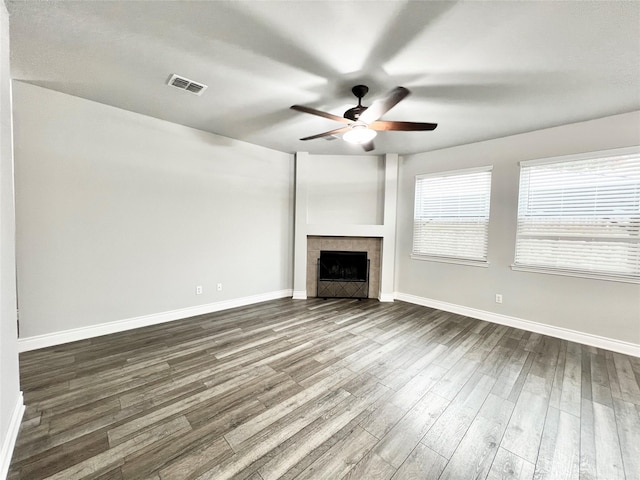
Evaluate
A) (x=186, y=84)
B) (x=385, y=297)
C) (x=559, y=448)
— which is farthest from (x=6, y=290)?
(x=385, y=297)

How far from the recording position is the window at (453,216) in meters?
3.86

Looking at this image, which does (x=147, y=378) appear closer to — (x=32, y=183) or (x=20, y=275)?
(x=20, y=275)

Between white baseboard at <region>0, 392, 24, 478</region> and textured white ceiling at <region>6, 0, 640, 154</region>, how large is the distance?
2.56m

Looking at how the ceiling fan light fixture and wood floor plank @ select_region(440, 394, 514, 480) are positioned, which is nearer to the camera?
wood floor plank @ select_region(440, 394, 514, 480)

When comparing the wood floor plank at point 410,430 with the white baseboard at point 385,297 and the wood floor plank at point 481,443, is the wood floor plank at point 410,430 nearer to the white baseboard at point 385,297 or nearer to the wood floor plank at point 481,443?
the wood floor plank at point 481,443

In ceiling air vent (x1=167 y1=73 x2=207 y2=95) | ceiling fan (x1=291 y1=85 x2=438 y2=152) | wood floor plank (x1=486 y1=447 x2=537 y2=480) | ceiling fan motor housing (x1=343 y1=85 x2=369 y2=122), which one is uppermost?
ceiling air vent (x1=167 y1=73 x2=207 y2=95)

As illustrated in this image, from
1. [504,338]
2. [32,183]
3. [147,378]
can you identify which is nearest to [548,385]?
[504,338]

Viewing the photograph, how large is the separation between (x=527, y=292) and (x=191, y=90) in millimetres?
4819

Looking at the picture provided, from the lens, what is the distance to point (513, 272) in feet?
11.7

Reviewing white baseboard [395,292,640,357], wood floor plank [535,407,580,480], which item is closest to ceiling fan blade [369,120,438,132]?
wood floor plank [535,407,580,480]

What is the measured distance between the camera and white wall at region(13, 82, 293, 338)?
2.55 meters

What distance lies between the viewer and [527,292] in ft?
11.3

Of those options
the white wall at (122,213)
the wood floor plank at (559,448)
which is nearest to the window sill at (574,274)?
the wood floor plank at (559,448)

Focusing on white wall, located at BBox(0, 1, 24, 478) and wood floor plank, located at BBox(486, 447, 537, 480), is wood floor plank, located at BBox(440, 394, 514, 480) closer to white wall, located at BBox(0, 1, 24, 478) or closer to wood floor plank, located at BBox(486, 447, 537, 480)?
wood floor plank, located at BBox(486, 447, 537, 480)
